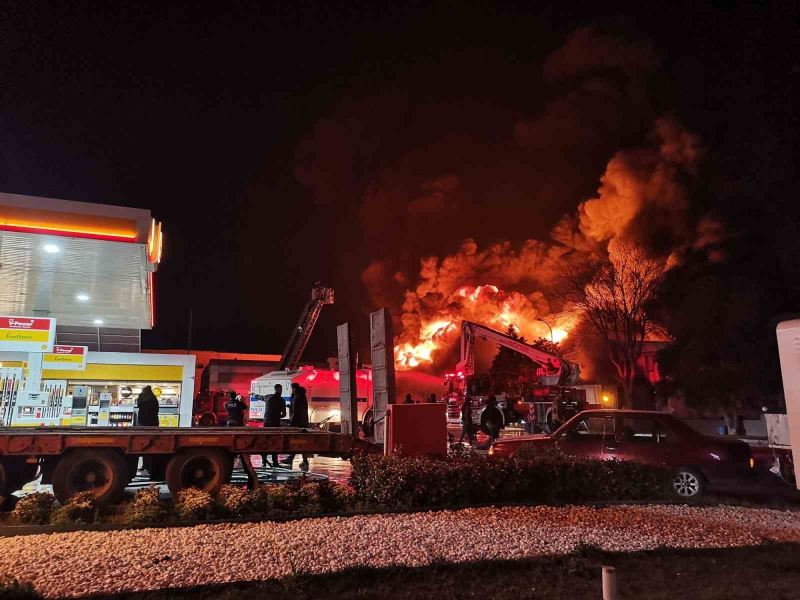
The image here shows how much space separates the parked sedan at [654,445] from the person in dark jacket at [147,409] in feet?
26.4

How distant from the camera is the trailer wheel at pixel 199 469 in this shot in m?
9.35

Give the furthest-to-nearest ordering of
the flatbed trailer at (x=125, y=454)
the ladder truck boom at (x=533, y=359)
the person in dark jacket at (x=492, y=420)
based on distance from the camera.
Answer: the ladder truck boom at (x=533, y=359)
the person in dark jacket at (x=492, y=420)
the flatbed trailer at (x=125, y=454)

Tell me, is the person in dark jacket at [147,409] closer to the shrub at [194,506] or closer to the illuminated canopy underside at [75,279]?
the illuminated canopy underside at [75,279]

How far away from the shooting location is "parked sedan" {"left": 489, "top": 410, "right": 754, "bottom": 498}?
10297mm

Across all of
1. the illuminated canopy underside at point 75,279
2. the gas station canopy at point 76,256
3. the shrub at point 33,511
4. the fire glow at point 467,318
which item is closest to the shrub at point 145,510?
the shrub at point 33,511

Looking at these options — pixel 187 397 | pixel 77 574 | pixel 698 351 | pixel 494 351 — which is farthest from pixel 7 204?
pixel 494 351

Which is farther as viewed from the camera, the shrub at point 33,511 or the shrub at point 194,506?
the shrub at point 194,506

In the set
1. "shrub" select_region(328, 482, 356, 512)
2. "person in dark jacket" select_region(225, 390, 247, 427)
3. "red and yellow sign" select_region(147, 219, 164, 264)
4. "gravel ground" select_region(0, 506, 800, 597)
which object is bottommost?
"gravel ground" select_region(0, 506, 800, 597)

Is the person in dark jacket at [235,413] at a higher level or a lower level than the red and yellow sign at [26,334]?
lower

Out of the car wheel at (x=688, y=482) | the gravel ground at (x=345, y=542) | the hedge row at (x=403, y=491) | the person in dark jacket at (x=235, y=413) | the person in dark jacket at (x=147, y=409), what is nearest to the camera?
the gravel ground at (x=345, y=542)

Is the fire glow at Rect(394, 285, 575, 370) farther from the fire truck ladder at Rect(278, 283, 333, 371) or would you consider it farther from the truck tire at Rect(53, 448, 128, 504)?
the truck tire at Rect(53, 448, 128, 504)

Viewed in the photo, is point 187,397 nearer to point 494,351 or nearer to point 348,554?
point 348,554

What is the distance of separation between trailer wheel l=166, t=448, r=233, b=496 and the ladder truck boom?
21285 millimetres

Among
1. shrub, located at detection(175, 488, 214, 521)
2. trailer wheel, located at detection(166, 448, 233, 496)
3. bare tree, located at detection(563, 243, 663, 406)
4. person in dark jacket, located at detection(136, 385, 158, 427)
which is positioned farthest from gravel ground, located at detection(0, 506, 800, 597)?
bare tree, located at detection(563, 243, 663, 406)
